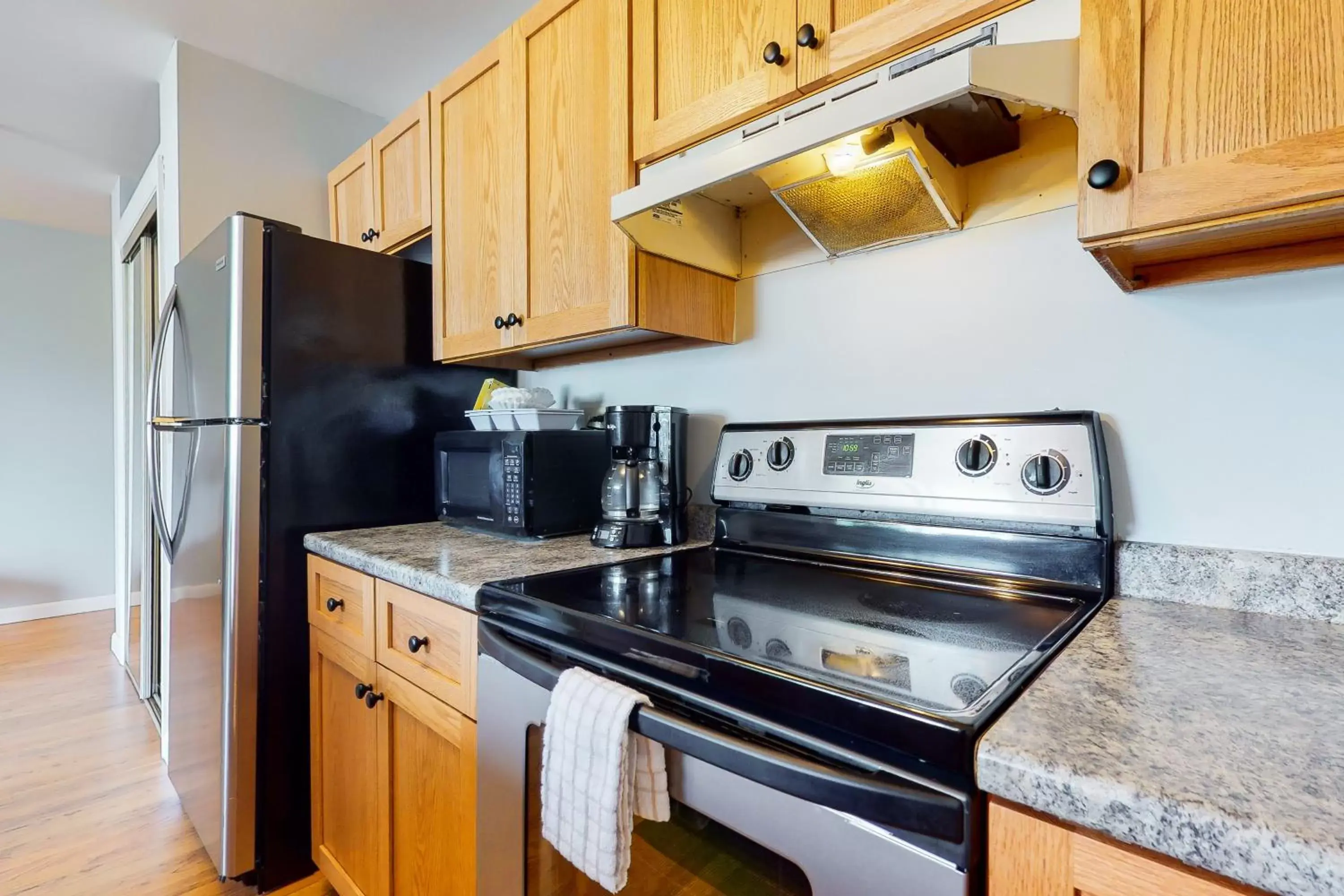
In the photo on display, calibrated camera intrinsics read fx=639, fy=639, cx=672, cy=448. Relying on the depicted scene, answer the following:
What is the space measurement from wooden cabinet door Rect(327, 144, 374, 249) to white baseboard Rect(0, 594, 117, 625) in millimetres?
3098

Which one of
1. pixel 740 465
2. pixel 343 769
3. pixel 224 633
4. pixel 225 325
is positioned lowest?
pixel 343 769

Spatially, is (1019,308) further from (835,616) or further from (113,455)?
(113,455)

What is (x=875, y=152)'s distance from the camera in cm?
98

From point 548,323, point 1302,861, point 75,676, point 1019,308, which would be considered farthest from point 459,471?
point 75,676

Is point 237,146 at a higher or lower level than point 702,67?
higher

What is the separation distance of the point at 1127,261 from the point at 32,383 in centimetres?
540

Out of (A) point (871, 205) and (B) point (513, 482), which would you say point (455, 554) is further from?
(A) point (871, 205)

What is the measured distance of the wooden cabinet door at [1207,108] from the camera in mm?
583

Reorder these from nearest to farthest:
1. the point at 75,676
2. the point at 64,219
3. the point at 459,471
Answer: the point at 459,471, the point at 75,676, the point at 64,219

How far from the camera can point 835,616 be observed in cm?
85

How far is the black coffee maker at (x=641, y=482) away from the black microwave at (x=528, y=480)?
0.12 m

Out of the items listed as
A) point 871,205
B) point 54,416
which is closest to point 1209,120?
point 871,205

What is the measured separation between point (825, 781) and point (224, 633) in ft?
4.89

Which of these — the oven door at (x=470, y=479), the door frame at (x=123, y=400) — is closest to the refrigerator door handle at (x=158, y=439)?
the oven door at (x=470, y=479)
